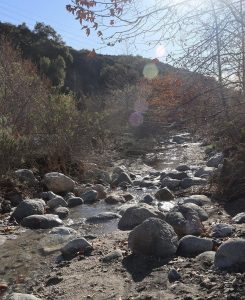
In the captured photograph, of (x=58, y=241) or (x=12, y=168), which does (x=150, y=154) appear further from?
(x=58, y=241)

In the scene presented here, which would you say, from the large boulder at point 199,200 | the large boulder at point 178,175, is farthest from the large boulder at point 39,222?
the large boulder at point 178,175

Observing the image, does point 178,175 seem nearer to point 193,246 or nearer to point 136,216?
point 136,216

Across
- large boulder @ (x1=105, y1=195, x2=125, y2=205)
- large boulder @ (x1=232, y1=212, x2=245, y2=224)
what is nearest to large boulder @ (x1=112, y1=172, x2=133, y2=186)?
large boulder @ (x1=105, y1=195, x2=125, y2=205)

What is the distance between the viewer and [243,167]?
9.30 m

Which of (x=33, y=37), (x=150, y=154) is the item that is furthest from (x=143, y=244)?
(x=33, y=37)

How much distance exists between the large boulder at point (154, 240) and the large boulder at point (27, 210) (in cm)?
334

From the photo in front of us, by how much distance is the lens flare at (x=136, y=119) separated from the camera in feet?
82.9

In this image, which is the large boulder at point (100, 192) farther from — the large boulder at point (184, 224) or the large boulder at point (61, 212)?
the large boulder at point (184, 224)

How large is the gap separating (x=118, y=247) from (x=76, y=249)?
54cm

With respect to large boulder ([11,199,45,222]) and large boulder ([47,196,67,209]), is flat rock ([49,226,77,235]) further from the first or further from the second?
large boulder ([47,196,67,209])

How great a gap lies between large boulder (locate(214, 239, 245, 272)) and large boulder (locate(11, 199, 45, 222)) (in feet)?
14.7

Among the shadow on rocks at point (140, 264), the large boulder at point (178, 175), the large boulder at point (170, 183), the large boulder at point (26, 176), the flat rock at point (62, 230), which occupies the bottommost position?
the shadow on rocks at point (140, 264)

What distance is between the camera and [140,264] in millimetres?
5457

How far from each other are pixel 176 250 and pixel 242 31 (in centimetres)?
254
